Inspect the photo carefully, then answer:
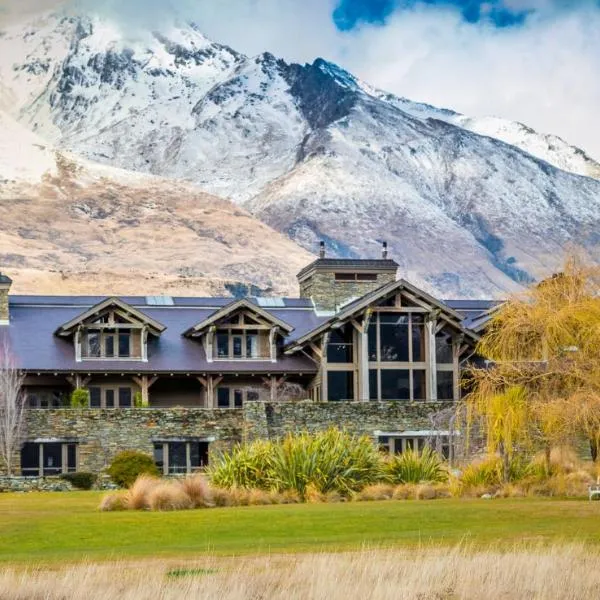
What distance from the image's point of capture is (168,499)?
3472 cm

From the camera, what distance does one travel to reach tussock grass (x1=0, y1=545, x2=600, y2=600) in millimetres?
19875

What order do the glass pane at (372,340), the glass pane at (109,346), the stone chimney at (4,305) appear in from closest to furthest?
the glass pane at (109,346), the glass pane at (372,340), the stone chimney at (4,305)

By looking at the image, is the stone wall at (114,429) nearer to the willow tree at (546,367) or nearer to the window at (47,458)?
the window at (47,458)

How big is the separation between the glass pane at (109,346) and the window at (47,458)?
23.4 ft

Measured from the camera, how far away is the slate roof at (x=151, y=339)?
57.8 meters

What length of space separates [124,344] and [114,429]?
7561mm

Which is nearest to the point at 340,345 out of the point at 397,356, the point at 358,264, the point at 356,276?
the point at 397,356

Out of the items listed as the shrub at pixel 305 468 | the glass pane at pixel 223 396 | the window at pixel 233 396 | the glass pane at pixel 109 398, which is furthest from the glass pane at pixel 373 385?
the shrub at pixel 305 468

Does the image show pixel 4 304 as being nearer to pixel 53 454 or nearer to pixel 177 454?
pixel 53 454

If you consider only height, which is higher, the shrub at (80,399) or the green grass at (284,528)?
the shrub at (80,399)

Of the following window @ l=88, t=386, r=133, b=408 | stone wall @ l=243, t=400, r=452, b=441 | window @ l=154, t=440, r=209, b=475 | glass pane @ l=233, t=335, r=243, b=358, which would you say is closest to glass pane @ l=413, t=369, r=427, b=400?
stone wall @ l=243, t=400, r=452, b=441

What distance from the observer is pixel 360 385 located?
2335 inches

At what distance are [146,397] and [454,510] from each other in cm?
2651

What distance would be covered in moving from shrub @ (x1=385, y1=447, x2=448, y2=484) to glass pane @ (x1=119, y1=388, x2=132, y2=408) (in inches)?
760
